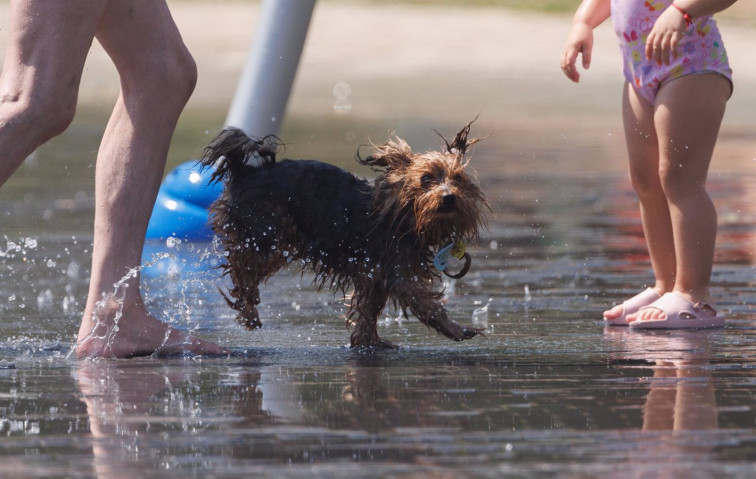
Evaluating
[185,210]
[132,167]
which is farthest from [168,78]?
[185,210]

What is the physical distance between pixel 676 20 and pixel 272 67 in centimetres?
357

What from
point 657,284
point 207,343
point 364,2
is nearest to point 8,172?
point 207,343

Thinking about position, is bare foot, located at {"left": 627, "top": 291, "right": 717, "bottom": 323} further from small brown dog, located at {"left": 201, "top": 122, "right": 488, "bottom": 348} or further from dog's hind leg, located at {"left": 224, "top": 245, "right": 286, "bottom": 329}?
dog's hind leg, located at {"left": 224, "top": 245, "right": 286, "bottom": 329}

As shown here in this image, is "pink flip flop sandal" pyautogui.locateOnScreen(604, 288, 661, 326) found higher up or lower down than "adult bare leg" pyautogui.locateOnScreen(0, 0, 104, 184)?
lower down

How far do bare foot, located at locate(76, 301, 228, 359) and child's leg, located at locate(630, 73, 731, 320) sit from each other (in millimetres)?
1805

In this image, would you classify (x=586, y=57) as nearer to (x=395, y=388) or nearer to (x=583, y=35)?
(x=583, y=35)

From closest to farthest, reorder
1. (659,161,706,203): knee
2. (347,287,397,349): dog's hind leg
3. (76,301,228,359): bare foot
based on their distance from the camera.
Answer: (76,301,228,359): bare foot
(347,287,397,349): dog's hind leg
(659,161,706,203): knee

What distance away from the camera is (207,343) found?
4535mm

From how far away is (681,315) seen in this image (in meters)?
5.15

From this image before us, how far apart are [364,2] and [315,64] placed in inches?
343

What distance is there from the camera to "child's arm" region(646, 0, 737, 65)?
504cm

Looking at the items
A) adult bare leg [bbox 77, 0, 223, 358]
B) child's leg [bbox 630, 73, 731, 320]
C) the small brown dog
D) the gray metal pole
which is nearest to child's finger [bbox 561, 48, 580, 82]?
child's leg [bbox 630, 73, 731, 320]

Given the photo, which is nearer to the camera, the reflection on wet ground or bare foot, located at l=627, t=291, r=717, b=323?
the reflection on wet ground

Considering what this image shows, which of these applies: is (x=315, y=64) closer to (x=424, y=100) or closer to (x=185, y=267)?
(x=424, y=100)
